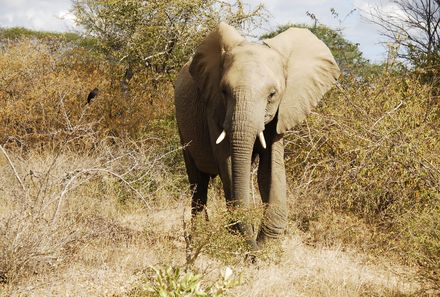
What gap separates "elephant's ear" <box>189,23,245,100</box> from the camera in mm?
6566

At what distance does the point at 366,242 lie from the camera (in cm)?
721

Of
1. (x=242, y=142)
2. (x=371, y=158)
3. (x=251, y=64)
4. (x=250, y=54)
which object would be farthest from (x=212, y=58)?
(x=371, y=158)

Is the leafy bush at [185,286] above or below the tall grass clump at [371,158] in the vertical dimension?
below

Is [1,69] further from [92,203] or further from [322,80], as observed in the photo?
[322,80]

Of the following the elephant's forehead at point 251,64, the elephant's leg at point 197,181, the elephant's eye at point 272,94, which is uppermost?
the elephant's forehead at point 251,64

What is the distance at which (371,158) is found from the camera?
7.37m

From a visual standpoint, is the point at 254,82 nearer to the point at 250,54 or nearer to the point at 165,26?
the point at 250,54

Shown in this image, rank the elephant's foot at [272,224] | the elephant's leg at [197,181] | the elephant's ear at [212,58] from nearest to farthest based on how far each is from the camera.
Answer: the elephant's foot at [272,224]
the elephant's ear at [212,58]
the elephant's leg at [197,181]

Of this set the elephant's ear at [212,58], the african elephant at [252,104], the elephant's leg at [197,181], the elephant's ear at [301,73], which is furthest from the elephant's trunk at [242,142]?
the elephant's leg at [197,181]

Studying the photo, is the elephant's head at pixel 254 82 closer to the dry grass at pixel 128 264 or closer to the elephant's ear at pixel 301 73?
the elephant's ear at pixel 301 73

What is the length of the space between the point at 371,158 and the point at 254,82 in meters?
2.09

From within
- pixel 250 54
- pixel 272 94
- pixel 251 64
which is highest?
pixel 250 54

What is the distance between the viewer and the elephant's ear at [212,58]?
6.57m

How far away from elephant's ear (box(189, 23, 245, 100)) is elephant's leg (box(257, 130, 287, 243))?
0.75 meters
